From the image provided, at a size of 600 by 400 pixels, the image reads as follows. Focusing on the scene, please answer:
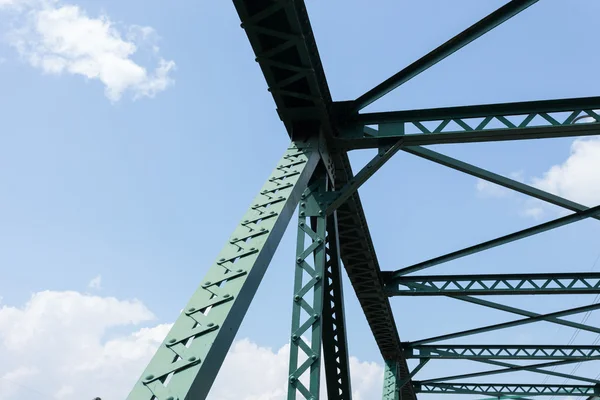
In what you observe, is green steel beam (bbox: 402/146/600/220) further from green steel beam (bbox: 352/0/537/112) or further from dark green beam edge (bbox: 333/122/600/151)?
green steel beam (bbox: 352/0/537/112)

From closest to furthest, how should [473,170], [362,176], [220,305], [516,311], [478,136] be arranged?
1. [220,305]
2. [478,136]
3. [362,176]
4. [473,170]
5. [516,311]

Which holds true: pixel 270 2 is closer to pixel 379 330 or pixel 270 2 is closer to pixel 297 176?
pixel 297 176

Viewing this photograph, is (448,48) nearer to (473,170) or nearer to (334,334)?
(473,170)

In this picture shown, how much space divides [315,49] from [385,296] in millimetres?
8342

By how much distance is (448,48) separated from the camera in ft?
25.0

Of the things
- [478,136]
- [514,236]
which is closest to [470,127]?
[478,136]

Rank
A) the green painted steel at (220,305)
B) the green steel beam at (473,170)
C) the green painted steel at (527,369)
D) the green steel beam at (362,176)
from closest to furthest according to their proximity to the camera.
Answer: the green painted steel at (220,305)
the green steel beam at (362,176)
the green steel beam at (473,170)
the green painted steel at (527,369)

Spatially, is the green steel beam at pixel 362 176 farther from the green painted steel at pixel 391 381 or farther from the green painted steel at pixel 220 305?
the green painted steel at pixel 391 381

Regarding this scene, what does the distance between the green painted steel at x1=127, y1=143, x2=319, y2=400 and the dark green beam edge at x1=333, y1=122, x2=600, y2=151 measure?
1844 millimetres

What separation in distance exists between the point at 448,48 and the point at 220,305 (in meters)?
4.98

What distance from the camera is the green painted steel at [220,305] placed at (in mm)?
3879

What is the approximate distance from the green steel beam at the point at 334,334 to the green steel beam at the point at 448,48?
2129mm

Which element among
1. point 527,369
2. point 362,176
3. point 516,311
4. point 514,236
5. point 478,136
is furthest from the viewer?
point 527,369

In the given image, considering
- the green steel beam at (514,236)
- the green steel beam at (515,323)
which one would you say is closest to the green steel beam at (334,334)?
the green steel beam at (514,236)
